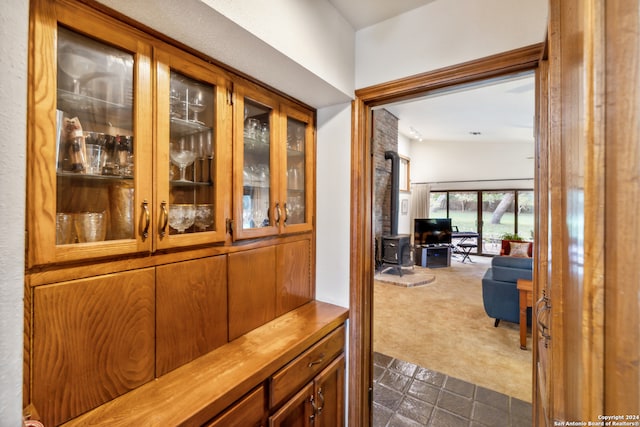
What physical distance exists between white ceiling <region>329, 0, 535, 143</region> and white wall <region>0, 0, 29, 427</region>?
4.69ft

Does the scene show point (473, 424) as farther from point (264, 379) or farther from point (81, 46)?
point (81, 46)

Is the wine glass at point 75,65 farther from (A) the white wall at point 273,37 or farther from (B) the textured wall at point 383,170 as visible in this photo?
(B) the textured wall at point 383,170

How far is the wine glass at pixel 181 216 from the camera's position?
1177mm

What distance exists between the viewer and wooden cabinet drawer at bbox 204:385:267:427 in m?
1.02

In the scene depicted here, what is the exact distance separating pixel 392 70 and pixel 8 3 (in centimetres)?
155

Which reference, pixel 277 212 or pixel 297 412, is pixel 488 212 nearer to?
pixel 277 212

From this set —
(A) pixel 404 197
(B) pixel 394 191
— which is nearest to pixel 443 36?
(B) pixel 394 191

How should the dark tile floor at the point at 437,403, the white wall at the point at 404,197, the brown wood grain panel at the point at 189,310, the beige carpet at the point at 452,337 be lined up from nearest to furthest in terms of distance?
the brown wood grain panel at the point at 189,310, the dark tile floor at the point at 437,403, the beige carpet at the point at 452,337, the white wall at the point at 404,197

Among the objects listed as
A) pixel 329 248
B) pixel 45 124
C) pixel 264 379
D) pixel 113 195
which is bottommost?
pixel 264 379

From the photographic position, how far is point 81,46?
3.02 feet

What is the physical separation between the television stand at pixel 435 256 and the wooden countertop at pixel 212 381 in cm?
585

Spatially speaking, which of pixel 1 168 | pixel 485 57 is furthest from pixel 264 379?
pixel 485 57

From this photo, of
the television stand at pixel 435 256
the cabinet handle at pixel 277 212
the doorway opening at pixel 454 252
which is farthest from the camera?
the television stand at pixel 435 256

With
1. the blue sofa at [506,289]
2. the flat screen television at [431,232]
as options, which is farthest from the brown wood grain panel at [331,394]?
the flat screen television at [431,232]
